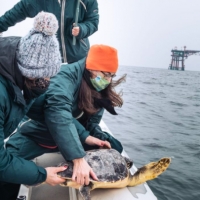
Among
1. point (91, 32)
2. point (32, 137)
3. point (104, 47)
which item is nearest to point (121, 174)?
point (32, 137)

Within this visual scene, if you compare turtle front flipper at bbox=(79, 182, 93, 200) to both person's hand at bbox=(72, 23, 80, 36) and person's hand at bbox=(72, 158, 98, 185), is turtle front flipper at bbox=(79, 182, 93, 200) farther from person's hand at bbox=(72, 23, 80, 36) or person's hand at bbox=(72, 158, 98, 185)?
person's hand at bbox=(72, 23, 80, 36)

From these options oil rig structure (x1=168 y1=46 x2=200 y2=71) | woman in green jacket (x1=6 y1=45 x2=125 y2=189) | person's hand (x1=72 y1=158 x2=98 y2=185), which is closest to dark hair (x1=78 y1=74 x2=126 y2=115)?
woman in green jacket (x1=6 y1=45 x2=125 y2=189)

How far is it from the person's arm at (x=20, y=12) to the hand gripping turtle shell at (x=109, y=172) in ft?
4.86

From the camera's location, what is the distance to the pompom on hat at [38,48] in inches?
49.3

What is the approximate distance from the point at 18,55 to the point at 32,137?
941 millimetres

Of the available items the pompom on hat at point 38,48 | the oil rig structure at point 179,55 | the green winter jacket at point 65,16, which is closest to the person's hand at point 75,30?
the green winter jacket at point 65,16

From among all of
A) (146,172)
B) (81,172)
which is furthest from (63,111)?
(146,172)

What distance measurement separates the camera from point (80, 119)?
2396mm

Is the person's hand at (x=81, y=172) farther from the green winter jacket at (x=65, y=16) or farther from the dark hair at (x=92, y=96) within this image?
the green winter jacket at (x=65, y=16)

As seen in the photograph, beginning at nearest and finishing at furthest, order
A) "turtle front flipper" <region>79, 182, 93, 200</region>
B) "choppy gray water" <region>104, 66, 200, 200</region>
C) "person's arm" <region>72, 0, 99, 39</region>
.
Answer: "turtle front flipper" <region>79, 182, 93, 200</region> < "person's arm" <region>72, 0, 99, 39</region> < "choppy gray water" <region>104, 66, 200, 200</region>

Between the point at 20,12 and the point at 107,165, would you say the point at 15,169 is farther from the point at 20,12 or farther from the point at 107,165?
the point at 20,12

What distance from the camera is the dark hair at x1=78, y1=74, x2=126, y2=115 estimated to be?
2.08 meters

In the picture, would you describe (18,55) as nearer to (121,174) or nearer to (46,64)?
(46,64)

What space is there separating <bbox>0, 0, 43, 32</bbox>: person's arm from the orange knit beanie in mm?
925
